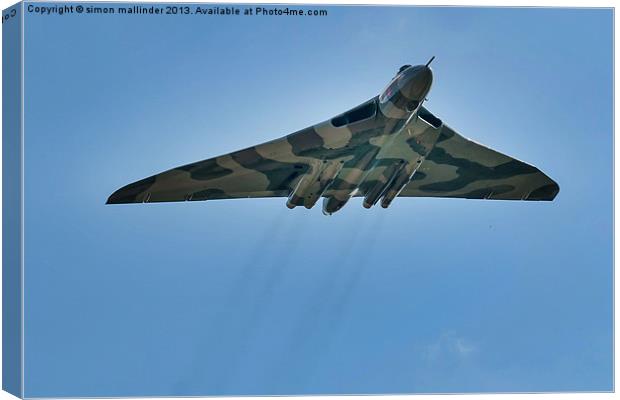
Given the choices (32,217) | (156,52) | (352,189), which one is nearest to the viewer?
(32,217)

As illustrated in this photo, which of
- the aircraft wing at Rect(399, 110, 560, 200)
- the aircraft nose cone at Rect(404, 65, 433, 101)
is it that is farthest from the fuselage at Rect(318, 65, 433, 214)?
the aircraft wing at Rect(399, 110, 560, 200)

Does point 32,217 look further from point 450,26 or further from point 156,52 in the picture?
point 450,26

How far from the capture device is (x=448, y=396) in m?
23.0

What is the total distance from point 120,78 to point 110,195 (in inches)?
96.9

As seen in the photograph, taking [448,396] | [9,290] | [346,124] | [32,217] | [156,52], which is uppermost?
[156,52]

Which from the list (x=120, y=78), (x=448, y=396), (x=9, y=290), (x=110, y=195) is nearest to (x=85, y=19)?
(x=120, y=78)

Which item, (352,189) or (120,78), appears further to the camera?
(352,189)

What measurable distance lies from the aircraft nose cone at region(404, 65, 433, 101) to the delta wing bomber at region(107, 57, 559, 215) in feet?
0.10

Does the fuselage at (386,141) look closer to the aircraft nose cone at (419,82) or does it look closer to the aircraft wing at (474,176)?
the aircraft nose cone at (419,82)

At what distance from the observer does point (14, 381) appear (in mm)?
21609

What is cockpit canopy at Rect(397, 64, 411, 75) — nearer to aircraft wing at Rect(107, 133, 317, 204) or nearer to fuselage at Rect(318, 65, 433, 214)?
fuselage at Rect(318, 65, 433, 214)

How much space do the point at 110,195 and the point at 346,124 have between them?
5076 mm

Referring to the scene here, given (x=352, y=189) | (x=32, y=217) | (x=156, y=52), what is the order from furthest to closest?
(x=352, y=189), (x=156, y=52), (x=32, y=217)

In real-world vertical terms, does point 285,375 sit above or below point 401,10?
below
